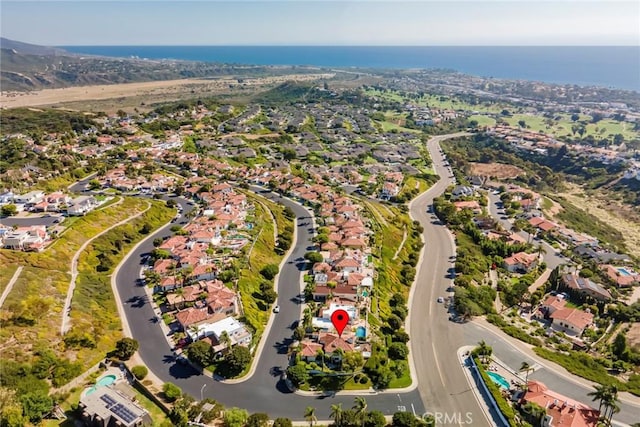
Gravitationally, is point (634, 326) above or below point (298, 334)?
below

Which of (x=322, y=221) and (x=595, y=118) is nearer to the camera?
(x=322, y=221)

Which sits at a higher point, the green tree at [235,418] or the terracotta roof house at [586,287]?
the green tree at [235,418]

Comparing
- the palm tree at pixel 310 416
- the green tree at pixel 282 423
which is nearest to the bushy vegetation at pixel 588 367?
the palm tree at pixel 310 416

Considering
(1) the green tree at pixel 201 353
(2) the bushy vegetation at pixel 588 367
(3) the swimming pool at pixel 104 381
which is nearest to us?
(3) the swimming pool at pixel 104 381

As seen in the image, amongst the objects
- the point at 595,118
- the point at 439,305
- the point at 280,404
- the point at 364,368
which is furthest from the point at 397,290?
the point at 595,118

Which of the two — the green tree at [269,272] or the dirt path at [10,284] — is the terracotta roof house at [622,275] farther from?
the dirt path at [10,284]

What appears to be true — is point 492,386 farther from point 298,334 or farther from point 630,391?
point 298,334

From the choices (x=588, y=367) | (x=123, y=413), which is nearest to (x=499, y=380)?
(x=588, y=367)
